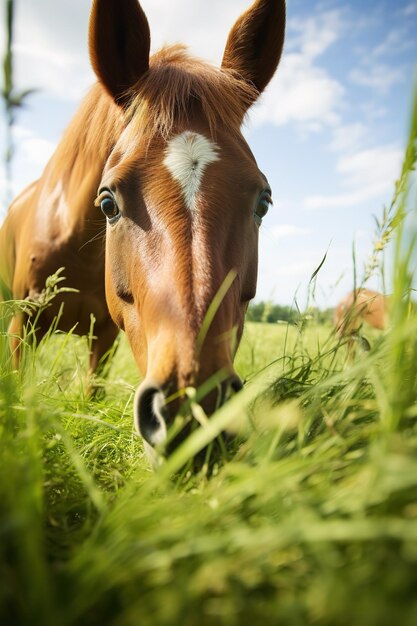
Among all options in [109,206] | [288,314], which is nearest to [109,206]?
[109,206]

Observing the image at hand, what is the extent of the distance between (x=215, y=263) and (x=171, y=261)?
0.53ft

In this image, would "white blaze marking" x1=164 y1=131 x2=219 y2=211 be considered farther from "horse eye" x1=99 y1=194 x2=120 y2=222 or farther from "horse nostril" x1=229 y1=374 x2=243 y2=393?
"horse nostril" x1=229 y1=374 x2=243 y2=393

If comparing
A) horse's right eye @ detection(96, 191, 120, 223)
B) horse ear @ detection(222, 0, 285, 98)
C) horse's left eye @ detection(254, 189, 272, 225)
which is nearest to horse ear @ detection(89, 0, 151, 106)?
horse ear @ detection(222, 0, 285, 98)

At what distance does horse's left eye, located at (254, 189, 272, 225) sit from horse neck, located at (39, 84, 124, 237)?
3.11ft

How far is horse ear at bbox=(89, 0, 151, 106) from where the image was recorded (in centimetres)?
223

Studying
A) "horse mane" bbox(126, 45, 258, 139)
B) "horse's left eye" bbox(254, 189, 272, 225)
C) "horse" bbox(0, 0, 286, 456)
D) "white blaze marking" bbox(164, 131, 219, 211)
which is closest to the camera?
"horse" bbox(0, 0, 286, 456)

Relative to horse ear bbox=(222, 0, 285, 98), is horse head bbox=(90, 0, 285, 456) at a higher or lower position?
lower

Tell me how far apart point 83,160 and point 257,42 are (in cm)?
139

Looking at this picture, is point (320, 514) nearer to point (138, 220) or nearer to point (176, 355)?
point (176, 355)

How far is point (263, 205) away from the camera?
2.04 m

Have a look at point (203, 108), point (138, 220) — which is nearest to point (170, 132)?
point (203, 108)

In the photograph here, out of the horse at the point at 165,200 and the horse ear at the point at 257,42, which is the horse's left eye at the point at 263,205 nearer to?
the horse at the point at 165,200

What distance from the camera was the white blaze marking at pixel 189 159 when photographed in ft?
5.45

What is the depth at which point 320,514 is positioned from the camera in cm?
66
